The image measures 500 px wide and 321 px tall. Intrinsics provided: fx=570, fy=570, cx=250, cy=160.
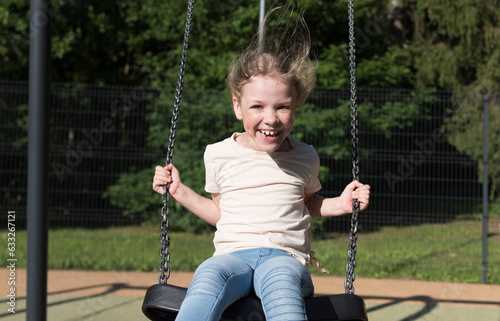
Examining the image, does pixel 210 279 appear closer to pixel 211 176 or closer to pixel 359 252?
pixel 211 176

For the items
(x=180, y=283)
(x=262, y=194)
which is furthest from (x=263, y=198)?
(x=180, y=283)

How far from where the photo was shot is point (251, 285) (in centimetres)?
186

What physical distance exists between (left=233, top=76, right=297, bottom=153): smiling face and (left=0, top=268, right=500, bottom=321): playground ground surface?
2.42m

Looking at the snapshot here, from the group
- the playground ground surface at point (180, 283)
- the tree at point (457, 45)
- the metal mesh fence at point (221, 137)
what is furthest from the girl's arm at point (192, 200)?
the tree at point (457, 45)

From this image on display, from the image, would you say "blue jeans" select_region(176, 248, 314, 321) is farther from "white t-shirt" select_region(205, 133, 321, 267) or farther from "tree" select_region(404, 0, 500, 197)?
"tree" select_region(404, 0, 500, 197)

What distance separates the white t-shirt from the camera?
76.2 inches

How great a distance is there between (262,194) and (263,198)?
19mm

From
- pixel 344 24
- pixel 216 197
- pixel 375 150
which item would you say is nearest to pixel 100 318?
pixel 216 197

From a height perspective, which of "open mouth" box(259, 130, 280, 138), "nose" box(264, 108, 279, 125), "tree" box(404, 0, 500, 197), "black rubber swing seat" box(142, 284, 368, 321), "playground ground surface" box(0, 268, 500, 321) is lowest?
"playground ground surface" box(0, 268, 500, 321)

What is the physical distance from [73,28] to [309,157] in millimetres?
8059

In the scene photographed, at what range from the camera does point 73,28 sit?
928 centimetres

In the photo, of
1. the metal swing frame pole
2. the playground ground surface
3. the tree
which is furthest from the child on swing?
the tree

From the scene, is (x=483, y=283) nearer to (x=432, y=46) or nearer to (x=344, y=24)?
(x=344, y=24)

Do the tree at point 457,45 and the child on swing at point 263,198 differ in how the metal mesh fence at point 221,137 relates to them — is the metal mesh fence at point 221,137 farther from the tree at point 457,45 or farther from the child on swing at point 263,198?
the tree at point 457,45
